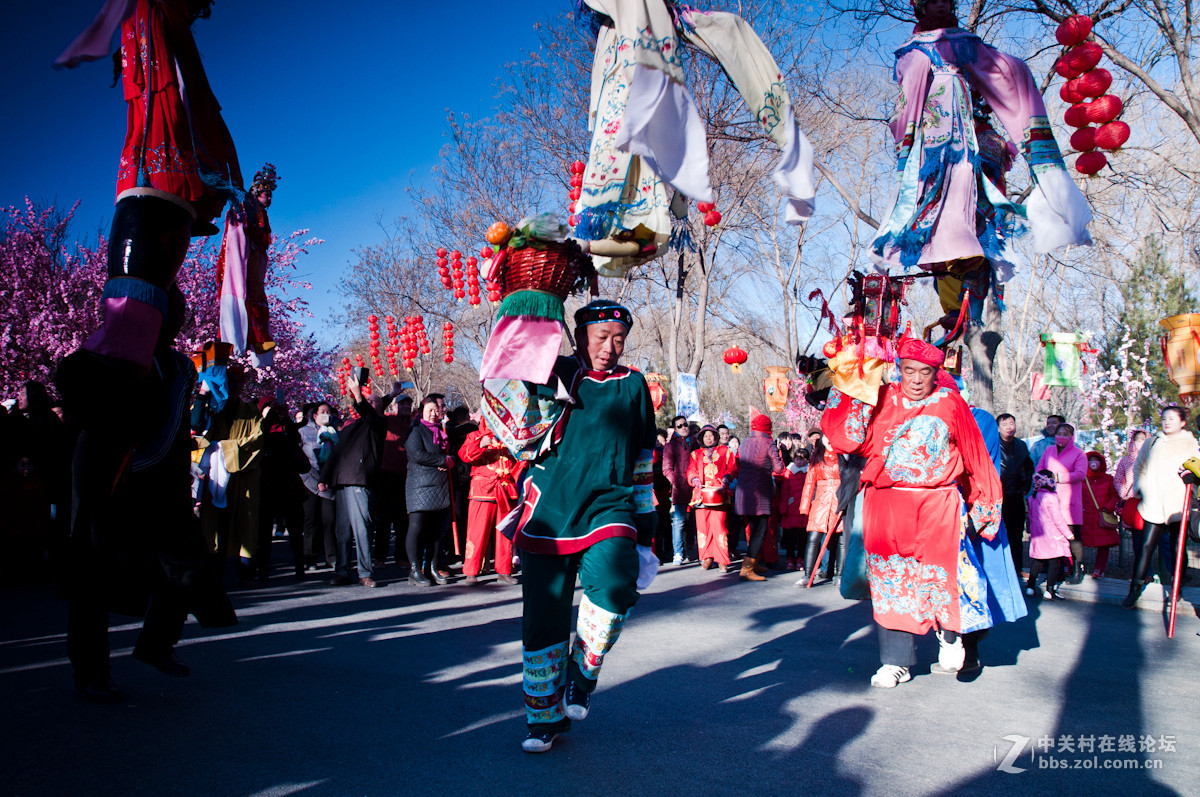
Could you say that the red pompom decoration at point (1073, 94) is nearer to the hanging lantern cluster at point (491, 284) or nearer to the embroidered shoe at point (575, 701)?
the hanging lantern cluster at point (491, 284)

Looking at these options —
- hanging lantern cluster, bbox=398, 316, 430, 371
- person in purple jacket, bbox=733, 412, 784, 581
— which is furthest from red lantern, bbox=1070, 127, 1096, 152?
hanging lantern cluster, bbox=398, 316, 430, 371

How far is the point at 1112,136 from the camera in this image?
16.6 feet

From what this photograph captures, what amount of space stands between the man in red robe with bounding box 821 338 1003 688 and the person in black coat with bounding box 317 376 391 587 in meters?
5.00

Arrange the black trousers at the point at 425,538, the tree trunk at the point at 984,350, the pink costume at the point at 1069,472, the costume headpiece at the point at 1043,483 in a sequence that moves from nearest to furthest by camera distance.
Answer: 1. the tree trunk at the point at 984,350
2. the black trousers at the point at 425,538
3. the costume headpiece at the point at 1043,483
4. the pink costume at the point at 1069,472

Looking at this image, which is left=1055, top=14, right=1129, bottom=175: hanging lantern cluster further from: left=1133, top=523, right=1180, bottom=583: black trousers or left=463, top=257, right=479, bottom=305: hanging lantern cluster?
left=463, top=257, right=479, bottom=305: hanging lantern cluster

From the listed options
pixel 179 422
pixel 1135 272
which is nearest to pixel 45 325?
pixel 179 422

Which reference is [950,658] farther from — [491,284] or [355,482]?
[355,482]

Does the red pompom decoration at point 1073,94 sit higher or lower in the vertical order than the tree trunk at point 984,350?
higher

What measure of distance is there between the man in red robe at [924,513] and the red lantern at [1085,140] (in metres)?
1.87

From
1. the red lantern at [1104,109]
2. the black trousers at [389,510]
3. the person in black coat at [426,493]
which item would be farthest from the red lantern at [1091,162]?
the black trousers at [389,510]

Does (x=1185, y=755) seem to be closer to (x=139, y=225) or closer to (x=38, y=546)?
(x=139, y=225)

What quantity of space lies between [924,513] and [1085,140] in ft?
9.11

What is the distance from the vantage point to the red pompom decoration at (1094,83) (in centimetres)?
509

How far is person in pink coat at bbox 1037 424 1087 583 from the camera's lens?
9211 mm
